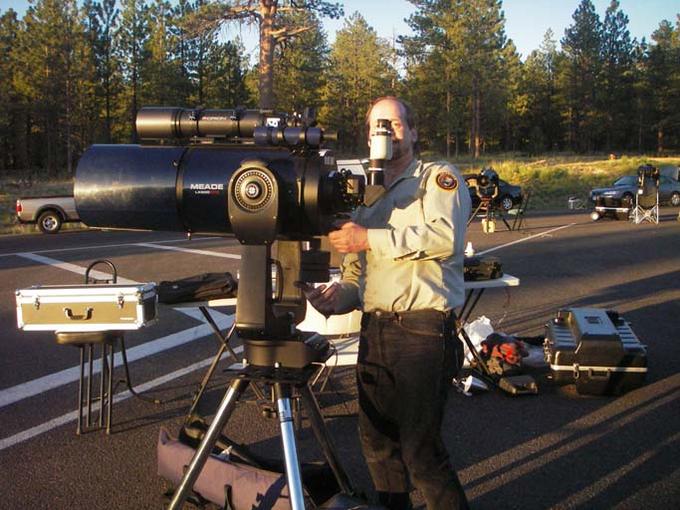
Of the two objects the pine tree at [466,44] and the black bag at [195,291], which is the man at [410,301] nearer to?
the black bag at [195,291]

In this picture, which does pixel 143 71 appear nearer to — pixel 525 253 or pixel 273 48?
pixel 273 48

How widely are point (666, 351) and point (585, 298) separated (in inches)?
103

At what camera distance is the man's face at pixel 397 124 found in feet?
8.14

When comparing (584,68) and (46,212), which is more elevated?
(584,68)

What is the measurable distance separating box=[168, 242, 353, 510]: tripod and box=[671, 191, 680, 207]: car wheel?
2802cm

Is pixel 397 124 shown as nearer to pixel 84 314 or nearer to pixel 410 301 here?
pixel 410 301

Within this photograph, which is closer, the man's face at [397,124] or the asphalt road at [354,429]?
the man's face at [397,124]

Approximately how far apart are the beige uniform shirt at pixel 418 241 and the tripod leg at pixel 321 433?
44 centimetres

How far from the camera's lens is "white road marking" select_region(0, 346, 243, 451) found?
4000 millimetres

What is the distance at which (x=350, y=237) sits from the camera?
2246mm

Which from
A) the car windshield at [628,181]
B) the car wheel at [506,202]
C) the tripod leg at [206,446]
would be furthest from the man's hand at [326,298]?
the car wheel at [506,202]

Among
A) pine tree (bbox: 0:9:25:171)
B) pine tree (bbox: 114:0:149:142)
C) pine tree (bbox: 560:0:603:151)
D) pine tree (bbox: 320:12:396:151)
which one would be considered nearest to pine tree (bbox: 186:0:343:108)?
pine tree (bbox: 0:9:25:171)

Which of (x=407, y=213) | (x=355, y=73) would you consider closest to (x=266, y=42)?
(x=407, y=213)

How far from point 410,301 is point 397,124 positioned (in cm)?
69
